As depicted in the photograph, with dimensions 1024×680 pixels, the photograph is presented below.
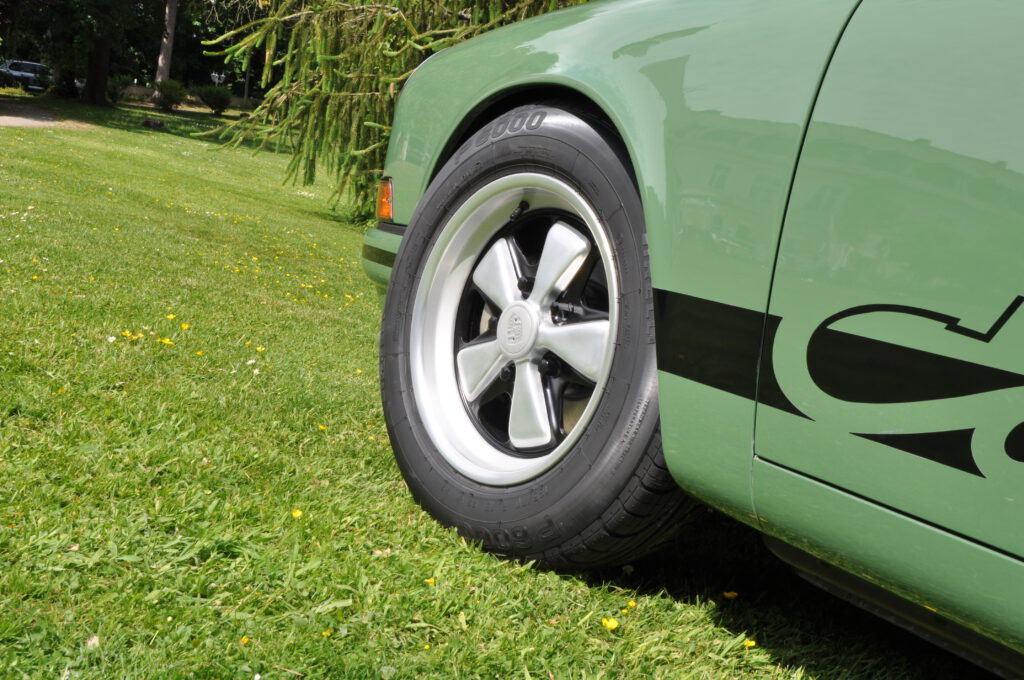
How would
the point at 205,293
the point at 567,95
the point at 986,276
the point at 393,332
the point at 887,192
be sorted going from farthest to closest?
the point at 205,293 < the point at 393,332 < the point at 567,95 < the point at 887,192 < the point at 986,276

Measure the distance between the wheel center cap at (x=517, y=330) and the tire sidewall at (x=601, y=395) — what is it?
0.33 meters

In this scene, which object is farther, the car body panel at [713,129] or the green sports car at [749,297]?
the car body panel at [713,129]

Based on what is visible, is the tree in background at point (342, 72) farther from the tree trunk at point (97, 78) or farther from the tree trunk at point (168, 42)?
the tree trunk at point (168, 42)

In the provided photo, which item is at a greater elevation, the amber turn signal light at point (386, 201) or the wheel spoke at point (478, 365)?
the amber turn signal light at point (386, 201)

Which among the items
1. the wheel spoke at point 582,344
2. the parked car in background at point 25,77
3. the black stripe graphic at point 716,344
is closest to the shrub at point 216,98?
the parked car in background at point 25,77

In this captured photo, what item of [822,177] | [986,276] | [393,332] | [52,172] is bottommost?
[52,172]

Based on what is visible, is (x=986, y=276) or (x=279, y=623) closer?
(x=986, y=276)

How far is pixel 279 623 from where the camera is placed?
77.7 inches

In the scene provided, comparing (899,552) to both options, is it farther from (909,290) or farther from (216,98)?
(216,98)

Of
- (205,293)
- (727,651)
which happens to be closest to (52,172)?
(205,293)

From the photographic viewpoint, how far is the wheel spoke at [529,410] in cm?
233

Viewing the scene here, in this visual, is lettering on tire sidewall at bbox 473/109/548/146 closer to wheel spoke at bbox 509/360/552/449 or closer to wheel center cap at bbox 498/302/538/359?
wheel center cap at bbox 498/302/538/359

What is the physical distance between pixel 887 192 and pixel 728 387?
470 mm

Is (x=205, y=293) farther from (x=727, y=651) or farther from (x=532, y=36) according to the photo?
(x=727, y=651)
